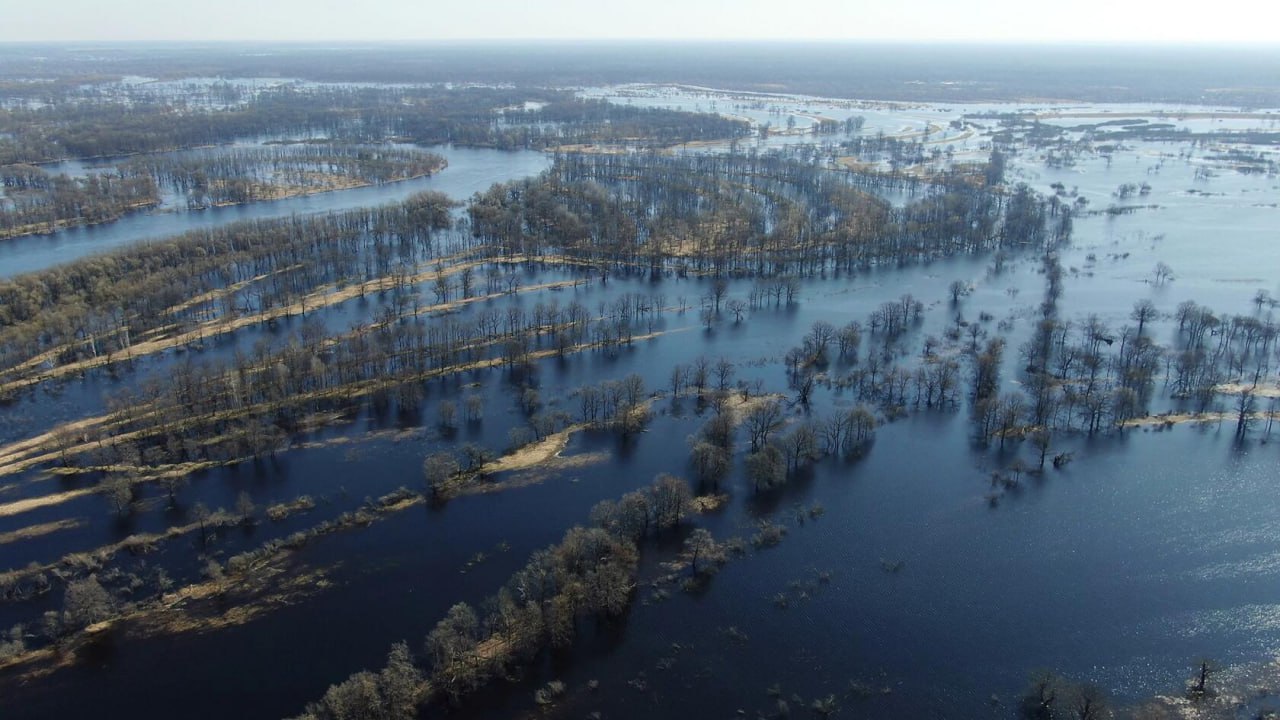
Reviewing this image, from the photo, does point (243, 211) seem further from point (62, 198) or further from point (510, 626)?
point (510, 626)

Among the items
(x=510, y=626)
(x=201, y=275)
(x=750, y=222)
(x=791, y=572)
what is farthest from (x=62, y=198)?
(x=791, y=572)

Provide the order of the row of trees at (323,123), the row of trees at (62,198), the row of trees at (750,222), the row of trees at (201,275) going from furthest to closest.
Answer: the row of trees at (323,123) < the row of trees at (62,198) < the row of trees at (750,222) < the row of trees at (201,275)

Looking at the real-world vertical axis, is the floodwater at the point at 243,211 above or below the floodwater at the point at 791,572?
above

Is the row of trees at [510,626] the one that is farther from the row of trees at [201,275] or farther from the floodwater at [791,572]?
the row of trees at [201,275]

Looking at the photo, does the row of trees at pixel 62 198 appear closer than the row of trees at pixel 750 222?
No

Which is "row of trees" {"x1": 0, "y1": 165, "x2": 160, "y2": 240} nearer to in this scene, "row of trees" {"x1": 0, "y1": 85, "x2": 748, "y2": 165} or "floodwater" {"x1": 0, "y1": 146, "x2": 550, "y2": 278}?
"floodwater" {"x1": 0, "y1": 146, "x2": 550, "y2": 278}

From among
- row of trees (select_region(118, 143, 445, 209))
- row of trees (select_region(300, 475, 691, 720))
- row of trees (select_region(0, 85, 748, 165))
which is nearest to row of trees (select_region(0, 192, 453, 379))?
row of trees (select_region(118, 143, 445, 209))

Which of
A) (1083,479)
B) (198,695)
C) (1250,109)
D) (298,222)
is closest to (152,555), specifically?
(198,695)

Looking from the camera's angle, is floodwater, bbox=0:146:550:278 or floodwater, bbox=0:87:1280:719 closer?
floodwater, bbox=0:87:1280:719

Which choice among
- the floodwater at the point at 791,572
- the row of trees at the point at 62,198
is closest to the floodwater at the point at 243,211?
the row of trees at the point at 62,198
